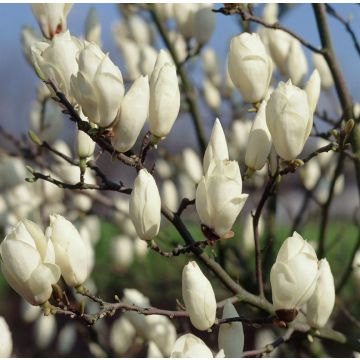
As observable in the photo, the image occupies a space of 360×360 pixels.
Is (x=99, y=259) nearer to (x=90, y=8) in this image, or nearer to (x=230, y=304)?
(x=90, y=8)

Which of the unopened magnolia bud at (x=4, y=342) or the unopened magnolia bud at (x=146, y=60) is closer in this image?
the unopened magnolia bud at (x=4, y=342)

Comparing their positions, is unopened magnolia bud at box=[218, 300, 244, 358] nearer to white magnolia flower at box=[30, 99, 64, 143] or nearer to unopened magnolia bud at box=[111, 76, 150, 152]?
unopened magnolia bud at box=[111, 76, 150, 152]

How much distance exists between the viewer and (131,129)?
0.98 meters

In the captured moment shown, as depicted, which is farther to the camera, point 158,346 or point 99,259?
point 99,259

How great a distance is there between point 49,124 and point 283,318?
920 millimetres

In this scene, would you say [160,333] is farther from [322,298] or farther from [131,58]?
[131,58]

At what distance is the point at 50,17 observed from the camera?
1.30 m

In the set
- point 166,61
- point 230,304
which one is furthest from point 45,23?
point 230,304

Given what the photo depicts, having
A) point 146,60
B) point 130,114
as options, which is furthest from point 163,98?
point 146,60

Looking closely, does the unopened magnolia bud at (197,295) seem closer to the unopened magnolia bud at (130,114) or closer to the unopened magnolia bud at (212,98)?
the unopened magnolia bud at (130,114)

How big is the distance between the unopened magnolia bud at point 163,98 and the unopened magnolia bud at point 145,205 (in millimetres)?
78

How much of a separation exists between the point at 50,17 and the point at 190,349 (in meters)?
0.68

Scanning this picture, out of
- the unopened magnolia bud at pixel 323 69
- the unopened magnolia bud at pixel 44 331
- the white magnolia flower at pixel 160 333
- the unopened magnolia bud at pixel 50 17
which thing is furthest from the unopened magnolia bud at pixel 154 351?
the unopened magnolia bud at pixel 44 331

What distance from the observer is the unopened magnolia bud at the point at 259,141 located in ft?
3.56
